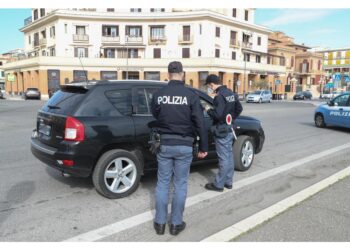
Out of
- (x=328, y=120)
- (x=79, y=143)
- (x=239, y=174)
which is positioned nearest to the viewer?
(x=79, y=143)

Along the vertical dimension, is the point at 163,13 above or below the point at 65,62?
above

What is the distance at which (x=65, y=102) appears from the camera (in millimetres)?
4562

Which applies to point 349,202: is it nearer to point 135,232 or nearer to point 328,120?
point 135,232

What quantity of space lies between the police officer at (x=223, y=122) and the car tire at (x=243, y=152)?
1003 mm

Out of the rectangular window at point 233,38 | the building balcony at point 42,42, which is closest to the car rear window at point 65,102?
the rectangular window at point 233,38

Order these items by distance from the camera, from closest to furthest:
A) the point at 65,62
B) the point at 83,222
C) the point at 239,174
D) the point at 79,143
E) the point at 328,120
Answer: the point at 83,222
the point at 79,143
the point at 239,174
the point at 328,120
the point at 65,62

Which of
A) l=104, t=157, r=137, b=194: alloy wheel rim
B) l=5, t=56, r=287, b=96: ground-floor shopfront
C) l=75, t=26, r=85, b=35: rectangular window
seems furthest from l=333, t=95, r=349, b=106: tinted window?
l=75, t=26, r=85, b=35: rectangular window

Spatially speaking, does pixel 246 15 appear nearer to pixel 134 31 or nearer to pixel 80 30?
pixel 134 31

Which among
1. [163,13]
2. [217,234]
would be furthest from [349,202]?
[163,13]

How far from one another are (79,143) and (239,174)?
3.00m

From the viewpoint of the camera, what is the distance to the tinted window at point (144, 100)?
15.6ft

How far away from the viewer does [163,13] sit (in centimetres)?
5012

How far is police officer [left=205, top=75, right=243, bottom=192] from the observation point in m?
4.59

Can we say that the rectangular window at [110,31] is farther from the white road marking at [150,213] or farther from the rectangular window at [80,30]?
the white road marking at [150,213]
